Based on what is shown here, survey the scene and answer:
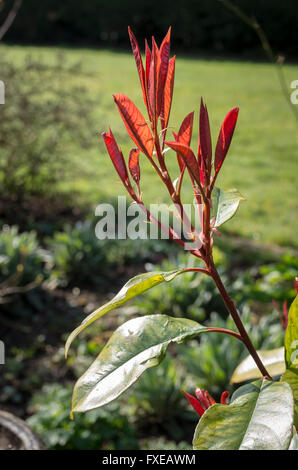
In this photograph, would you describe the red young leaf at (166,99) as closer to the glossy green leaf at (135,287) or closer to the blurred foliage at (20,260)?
the glossy green leaf at (135,287)

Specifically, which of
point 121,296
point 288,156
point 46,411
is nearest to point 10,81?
point 46,411

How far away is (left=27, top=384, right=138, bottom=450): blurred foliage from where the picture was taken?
2.45 metres

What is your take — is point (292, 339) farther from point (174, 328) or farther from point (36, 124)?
point (36, 124)

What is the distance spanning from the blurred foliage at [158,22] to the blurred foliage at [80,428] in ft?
47.5

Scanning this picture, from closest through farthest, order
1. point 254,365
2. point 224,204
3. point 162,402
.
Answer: point 224,204
point 254,365
point 162,402

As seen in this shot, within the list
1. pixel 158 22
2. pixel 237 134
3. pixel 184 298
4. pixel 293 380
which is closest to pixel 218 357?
pixel 184 298

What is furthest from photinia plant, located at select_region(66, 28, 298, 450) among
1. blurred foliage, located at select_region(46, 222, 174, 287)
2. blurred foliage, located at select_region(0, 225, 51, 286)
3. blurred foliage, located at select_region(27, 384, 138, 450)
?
blurred foliage, located at select_region(46, 222, 174, 287)

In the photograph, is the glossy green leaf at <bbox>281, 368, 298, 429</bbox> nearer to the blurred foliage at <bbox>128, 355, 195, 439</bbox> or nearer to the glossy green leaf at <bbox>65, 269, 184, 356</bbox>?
the glossy green leaf at <bbox>65, 269, 184, 356</bbox>

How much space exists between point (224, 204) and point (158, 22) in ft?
56.3

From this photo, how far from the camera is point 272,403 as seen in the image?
796 millimetres

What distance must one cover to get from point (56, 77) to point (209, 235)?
16.9 feet

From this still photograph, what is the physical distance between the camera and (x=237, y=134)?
918 cm

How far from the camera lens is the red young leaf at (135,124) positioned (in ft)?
2.67

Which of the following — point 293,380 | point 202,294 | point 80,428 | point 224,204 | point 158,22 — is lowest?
point 80,428
